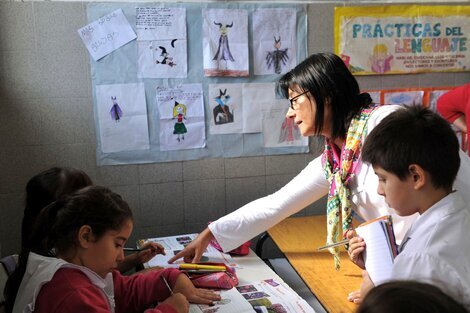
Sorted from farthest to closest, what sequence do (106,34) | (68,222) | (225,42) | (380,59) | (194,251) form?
(380,59)
(225,42)
(106,34)
(194,251)
(68,222)

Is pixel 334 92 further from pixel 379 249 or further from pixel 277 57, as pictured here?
pixel 277 57

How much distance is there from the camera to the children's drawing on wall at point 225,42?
2.68 meters

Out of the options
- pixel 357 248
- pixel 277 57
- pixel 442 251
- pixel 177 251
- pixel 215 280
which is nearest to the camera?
pixel 442 251

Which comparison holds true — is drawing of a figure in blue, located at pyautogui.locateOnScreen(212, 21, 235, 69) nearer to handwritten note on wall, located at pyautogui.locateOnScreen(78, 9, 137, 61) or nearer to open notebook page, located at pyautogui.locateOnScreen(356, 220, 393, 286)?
handwritten note on wall, located at pyautogui.locateOnScreen(78, 9, 137, 61)

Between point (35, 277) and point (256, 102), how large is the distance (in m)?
1.86

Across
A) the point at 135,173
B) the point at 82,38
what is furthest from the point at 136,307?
the point at 82,38

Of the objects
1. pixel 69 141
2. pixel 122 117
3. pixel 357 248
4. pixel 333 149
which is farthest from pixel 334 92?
pixel 69 141

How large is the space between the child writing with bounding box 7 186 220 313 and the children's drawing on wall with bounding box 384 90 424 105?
1971 millimetres

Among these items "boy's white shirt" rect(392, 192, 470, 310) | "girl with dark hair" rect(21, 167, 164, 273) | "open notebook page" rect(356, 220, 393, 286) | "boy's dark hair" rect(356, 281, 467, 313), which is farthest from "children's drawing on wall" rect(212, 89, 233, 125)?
"boy's dark hair" rect(356, 281, 467, 313)

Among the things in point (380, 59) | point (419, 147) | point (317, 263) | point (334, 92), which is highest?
point (380, 59)

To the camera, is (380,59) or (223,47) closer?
(223,47)

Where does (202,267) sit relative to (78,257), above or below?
below

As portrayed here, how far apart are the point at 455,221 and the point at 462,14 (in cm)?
237

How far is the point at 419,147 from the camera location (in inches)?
46.0
